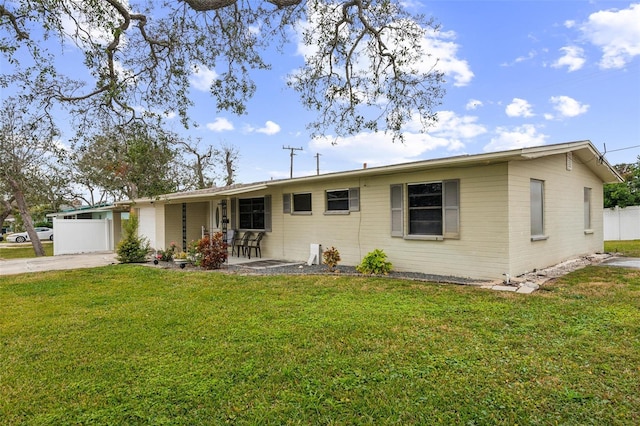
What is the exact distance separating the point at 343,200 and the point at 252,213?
4.17 metres

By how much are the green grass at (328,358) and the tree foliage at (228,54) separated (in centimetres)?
387

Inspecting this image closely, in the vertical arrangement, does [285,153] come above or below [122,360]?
above

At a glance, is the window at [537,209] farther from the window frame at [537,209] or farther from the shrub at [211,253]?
the shrub at [211,253]

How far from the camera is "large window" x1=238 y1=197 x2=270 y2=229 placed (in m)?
12.6

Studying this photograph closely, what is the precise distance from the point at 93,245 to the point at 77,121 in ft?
47.1

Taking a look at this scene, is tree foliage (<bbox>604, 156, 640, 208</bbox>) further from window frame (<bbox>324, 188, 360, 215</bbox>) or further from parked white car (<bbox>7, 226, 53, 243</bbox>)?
parked white car (<bbox>7, 226, 53, 243</bbox>)

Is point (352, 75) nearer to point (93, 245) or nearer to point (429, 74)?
point (429, 74)

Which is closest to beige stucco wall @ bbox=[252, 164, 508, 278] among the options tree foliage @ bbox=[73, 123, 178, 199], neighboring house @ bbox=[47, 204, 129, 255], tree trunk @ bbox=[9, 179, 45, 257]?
tree foliage @ bbox=[73, 123, 178, 199]

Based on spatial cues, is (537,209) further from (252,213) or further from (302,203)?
(252,213)

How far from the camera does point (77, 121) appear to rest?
6.70 m

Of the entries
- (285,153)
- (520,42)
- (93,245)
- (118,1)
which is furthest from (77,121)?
(285,153)

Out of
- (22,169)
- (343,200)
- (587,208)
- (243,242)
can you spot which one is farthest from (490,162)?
(22,169)

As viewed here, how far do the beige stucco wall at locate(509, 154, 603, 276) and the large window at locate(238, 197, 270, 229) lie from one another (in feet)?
25.2

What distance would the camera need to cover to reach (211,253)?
10.0m
